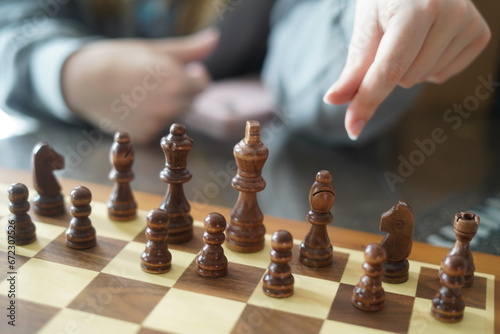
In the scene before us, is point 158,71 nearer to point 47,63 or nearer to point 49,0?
point 47,63

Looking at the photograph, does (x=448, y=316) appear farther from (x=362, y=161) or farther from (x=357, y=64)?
(x=362, y=161)

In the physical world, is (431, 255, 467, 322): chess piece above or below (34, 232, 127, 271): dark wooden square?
above

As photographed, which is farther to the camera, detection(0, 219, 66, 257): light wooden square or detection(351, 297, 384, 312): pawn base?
detection(0, 219, 66, 257): light wooden square

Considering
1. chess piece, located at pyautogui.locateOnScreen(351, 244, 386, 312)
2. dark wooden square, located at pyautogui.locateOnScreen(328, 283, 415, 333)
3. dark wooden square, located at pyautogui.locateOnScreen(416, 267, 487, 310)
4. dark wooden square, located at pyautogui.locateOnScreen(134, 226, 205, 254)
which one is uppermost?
chess piece, located at pyautogui.locateOnScreen(351, 244, 386, 312)

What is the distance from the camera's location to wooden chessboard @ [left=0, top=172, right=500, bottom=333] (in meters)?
0.78

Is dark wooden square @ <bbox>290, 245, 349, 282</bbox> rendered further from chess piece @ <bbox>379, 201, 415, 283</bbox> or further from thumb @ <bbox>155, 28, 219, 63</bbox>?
thumb @ <bbox>155, 28, 219, 63</bbox>

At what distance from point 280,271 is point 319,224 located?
0.14m

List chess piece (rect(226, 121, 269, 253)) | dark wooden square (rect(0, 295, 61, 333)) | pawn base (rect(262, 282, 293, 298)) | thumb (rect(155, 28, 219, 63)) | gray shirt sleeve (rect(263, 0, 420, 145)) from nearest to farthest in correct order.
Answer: dark wooden square (rect(0, 295, 61, 333)) < pawn base (rect(262, 282, 293, 298)) < chess piece (rect(226, 121, 269, 253)) < gray shirt sleeve (rect(263, 0, 420, 145)) < thumb (rect(155, 28, 219, 63))

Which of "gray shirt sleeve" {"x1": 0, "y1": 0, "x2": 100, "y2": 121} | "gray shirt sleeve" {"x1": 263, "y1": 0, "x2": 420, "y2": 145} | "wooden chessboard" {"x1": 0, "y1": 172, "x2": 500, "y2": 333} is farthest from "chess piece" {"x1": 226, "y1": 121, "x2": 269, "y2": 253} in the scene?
"gray shirt sleeve" {"x1": 0, "y1": 0, "x2": 100, "y2": 121}

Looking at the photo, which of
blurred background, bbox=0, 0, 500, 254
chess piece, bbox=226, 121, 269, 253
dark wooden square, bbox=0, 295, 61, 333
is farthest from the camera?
blurred background, bbox=0, 0, 500, 254

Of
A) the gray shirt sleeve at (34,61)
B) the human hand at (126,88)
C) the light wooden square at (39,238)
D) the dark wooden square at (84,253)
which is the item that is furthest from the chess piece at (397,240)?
the gray shirt sleeve at (34,61)

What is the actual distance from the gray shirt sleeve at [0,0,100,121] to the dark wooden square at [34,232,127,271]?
2.57 ft

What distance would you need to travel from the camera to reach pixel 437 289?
898mm

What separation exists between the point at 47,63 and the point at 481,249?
1324mm
